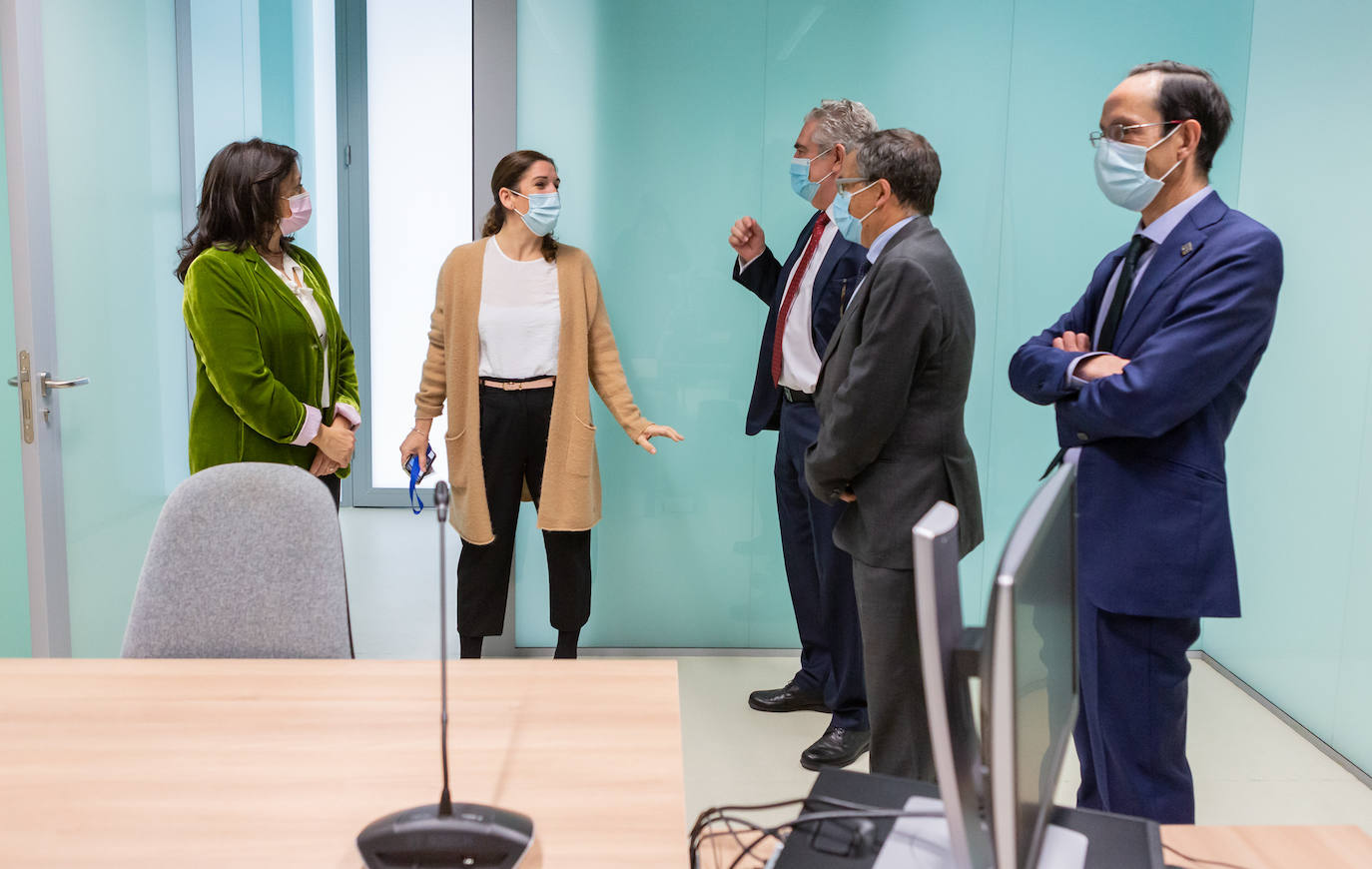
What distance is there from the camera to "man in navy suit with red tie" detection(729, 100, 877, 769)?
2.82m

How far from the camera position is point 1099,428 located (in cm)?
194

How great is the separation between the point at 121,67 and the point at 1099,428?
277 cm

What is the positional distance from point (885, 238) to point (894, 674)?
0.97m

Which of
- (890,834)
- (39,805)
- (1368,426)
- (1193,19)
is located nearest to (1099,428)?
(890,834)

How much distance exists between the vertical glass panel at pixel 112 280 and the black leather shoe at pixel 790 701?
191cm

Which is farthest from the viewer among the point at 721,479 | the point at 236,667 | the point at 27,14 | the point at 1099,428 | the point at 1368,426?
the point at 721,479

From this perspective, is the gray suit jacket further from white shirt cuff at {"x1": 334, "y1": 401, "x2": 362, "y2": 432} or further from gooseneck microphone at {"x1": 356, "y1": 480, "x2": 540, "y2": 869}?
white shirt cuff at {"x1": 334, "y1": 401, "x2": 362, "y2": 432}

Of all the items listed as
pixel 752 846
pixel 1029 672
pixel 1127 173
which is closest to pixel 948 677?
pixel 1029 672

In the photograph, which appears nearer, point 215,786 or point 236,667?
point 215,786

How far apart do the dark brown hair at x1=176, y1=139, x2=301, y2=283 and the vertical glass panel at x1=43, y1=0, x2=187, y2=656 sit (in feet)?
1.39

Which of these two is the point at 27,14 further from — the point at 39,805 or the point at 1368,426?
the point at 1368,426

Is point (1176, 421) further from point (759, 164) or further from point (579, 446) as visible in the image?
point (759, 164)

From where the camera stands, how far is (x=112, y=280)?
296 cm

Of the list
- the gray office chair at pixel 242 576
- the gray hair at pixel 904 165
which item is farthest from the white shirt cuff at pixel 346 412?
the gray hair at pixel 904 165
